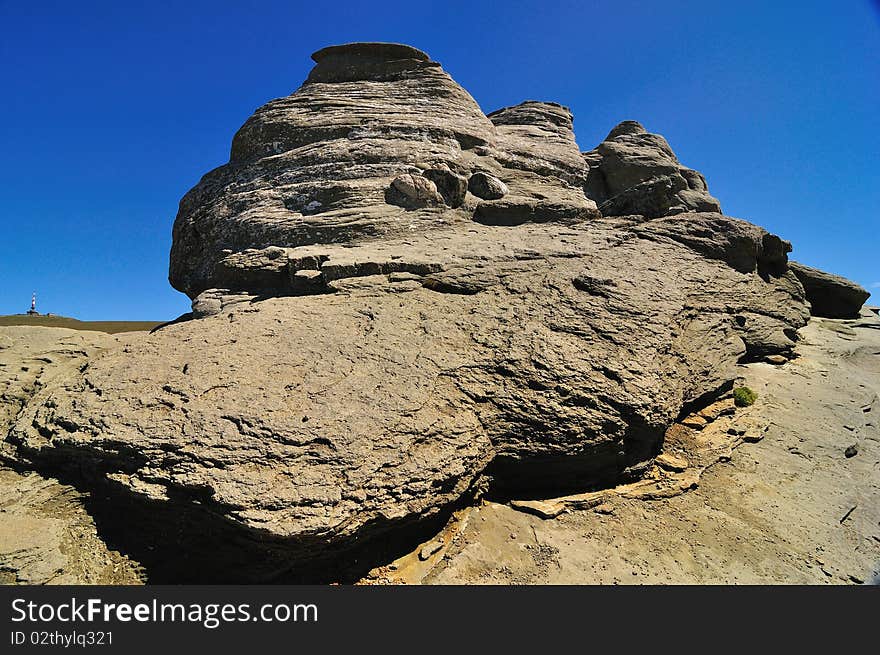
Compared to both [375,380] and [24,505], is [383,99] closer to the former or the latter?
[375,380]

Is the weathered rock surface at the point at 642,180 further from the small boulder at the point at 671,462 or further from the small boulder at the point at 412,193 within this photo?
the small boulder at the point at 671,462

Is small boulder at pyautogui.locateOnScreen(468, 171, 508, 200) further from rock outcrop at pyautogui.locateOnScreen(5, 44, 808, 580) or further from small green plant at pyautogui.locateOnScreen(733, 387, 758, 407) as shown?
small green plant at pyautogui.locateOnScreen(733, 387, 758, 407)

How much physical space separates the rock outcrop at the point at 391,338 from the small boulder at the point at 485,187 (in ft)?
0.60

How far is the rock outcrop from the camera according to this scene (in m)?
6.07

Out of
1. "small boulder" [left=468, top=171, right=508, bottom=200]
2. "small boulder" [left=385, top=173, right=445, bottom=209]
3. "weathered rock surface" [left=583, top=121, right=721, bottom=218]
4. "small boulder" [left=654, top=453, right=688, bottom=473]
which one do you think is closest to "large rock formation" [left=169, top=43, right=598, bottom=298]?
"small boulder" [left=385, top=173, right=445, bottom=209]

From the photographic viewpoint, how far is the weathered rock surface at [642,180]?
15.0 metres

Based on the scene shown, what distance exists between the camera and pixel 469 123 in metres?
17.2

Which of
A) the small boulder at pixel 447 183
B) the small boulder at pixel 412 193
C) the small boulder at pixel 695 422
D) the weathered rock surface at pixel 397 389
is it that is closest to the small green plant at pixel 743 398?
the weathered rock surface at pixel 397 389

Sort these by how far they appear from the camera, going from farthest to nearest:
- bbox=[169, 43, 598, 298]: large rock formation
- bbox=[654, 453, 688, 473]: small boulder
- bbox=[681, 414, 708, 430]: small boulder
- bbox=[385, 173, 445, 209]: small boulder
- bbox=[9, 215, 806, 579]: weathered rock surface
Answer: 1. bbox=[385, 173, 445, 209]: small boulder
2. bbox=[169, 43, 598, 298]: large rock formation
3. bbox=[681, 414, 708, 430]: small boulder
4. bbox=[654, 453, 688, 473]: small boulder
5. bbox=[9, 215, 806, 579]: weathered rock surface

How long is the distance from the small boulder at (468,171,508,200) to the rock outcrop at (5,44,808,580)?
0.18 meters

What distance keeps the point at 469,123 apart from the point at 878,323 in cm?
1746

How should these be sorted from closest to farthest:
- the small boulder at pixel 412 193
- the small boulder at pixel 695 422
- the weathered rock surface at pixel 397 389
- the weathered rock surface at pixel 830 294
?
the weathered rock surface at pixel 397 389 → the small boulder at pixel 695 422 → the small boulder at pixel 412 193 → the weathered rock surface at pixel 830 294

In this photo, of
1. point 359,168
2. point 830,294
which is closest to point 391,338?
point 359,168
